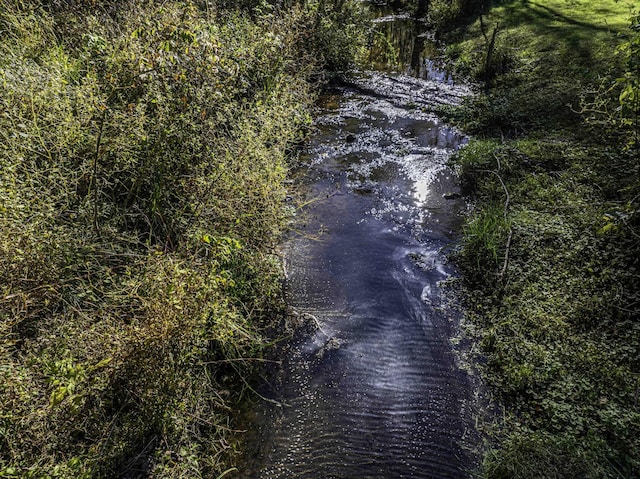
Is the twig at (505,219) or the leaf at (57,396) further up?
the twig at (505,219)

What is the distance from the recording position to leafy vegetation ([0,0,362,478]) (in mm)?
2844

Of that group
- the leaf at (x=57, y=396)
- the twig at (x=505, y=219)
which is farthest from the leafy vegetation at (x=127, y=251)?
the twig at (x=505, y=219)

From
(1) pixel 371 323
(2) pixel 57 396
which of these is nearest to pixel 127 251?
(2) pixel 57 396

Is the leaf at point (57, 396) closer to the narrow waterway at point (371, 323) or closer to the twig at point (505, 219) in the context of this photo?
the narrow waterway at point (371, 323)

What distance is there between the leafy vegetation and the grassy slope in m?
2.49

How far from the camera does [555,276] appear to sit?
475cm

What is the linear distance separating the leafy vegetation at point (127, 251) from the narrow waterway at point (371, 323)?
54cm

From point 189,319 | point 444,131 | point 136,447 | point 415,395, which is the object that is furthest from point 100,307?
point 444,131

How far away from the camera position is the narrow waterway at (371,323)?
139 inches

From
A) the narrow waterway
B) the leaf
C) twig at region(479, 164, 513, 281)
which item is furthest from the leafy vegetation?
twig at region(479, 164, 513, 281)

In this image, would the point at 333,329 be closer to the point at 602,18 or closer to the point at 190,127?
the point at 190,127

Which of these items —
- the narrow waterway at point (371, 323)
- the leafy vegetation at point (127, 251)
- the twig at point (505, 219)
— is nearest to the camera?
the leafy vegetation at point (127, 251)

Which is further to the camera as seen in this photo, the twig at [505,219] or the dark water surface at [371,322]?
the twig at [505,219]

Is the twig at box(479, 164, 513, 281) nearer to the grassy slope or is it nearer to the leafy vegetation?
the grassy slope
